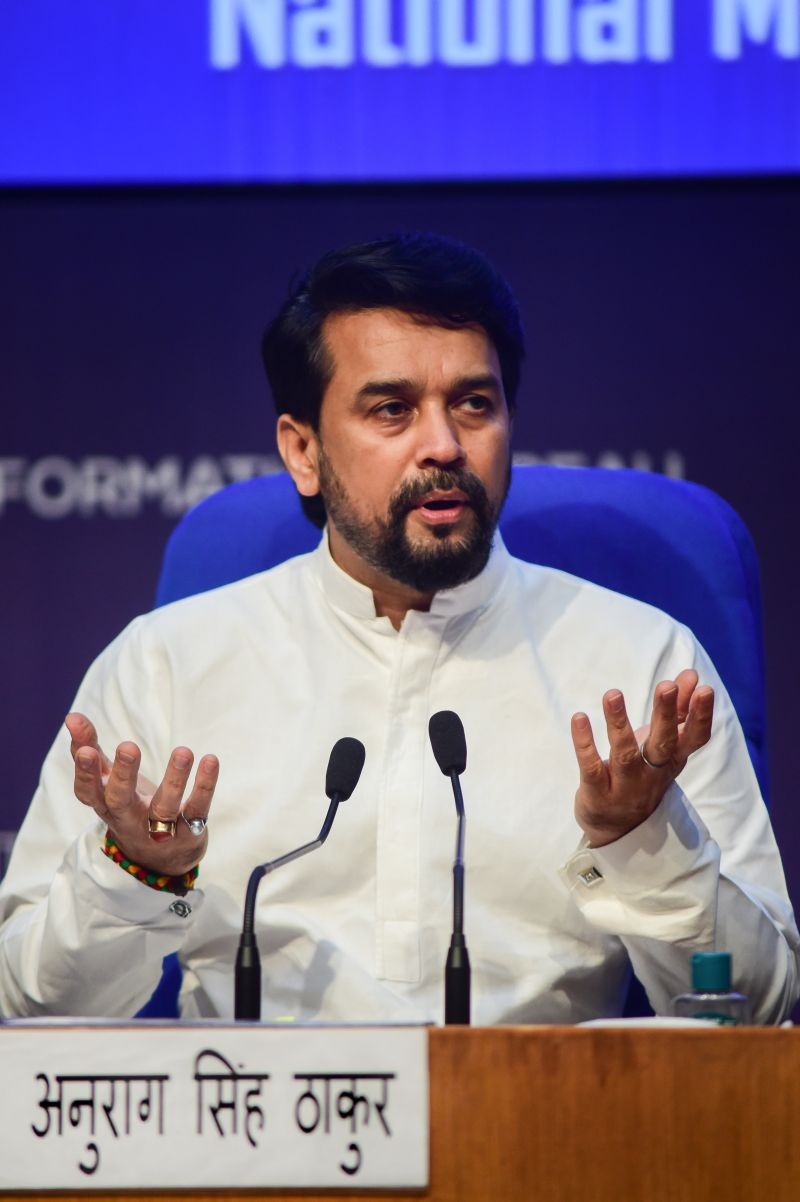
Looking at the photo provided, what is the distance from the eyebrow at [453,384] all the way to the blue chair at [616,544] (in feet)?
0.74

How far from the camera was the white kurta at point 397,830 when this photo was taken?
70.4 inches

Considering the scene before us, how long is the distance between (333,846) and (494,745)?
25 cm

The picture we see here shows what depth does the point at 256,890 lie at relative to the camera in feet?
5.07

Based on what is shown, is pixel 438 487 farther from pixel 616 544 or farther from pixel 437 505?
pixel 616 544

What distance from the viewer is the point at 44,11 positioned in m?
3.25

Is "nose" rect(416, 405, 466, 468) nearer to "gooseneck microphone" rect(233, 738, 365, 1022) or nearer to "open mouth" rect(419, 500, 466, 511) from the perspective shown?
"open mouth" rect(419, 500, 466, 511)

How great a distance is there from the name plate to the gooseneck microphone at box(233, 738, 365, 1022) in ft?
0.88

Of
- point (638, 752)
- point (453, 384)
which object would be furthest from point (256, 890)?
point (453, 384)

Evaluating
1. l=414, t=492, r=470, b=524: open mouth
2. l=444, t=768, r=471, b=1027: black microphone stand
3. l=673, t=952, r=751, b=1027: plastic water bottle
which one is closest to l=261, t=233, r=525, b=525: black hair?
l=414, t=492, r=470, b=524: open mouth

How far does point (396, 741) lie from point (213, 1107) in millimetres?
960

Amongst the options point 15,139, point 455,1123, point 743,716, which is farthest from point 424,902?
point 15,139

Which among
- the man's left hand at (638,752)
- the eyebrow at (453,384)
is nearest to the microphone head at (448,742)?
the man's left hand at (638,752)

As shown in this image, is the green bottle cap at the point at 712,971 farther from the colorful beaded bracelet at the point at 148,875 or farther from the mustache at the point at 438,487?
the mustache at the point at 438,487

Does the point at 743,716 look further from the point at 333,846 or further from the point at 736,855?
the point at 333,846
